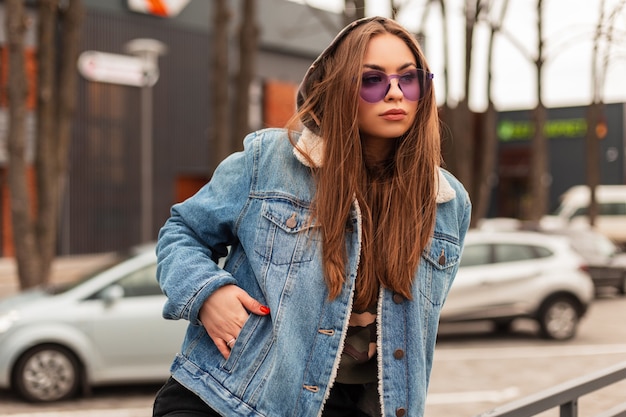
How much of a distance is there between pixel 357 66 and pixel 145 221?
2244 centimetres

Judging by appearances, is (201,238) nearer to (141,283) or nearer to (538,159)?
(141,283)

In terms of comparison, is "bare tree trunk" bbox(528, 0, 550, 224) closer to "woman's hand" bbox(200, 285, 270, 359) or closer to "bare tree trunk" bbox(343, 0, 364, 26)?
"bare tree trunk" bbox(343, 0, 364, 26)

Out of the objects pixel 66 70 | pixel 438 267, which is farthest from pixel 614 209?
pixel 438 267

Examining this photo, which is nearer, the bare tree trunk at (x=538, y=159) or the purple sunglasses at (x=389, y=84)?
the purple sunglasses at (x=389, y=84)

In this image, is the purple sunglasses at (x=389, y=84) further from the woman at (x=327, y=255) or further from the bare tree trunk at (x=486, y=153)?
the bare tree trunk at (x=486, y=153)

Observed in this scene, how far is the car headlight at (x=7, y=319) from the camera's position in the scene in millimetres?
6754

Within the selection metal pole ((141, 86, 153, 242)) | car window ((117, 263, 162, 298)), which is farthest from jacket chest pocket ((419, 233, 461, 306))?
metal pole ((141, 86, 153, 242))

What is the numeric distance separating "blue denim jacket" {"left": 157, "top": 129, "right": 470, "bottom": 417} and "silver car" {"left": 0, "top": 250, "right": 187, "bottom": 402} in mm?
5246

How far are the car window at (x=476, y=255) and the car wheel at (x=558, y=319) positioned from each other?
0.97 metres

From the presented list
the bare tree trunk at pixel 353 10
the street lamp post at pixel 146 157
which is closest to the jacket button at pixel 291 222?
the bare tree trunk at pixel 353 10

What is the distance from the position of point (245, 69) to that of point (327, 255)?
10401 millimetres

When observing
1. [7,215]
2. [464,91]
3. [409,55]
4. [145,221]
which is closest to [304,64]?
[145,221]

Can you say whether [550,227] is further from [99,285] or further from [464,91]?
[99,285]

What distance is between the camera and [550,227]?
15.6m
